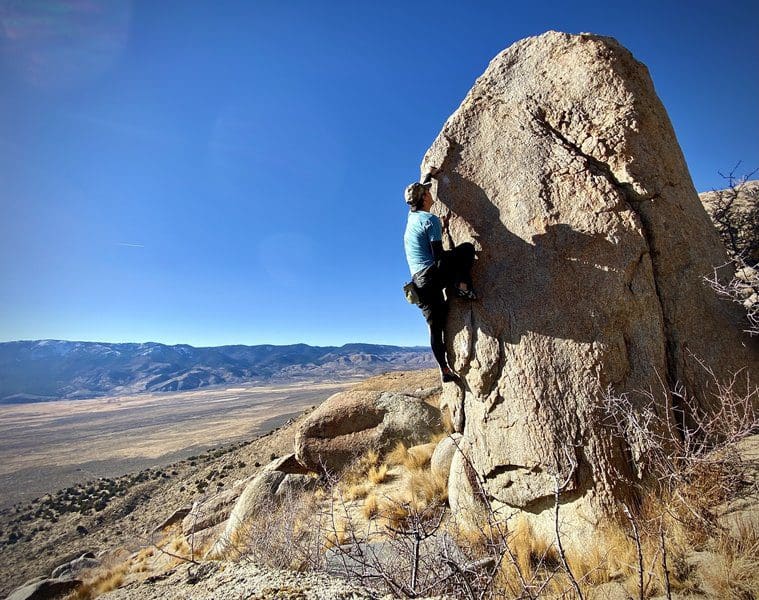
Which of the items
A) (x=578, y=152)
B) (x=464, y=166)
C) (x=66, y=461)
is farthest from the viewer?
(x=66, y=461)

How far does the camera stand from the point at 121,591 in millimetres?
5984

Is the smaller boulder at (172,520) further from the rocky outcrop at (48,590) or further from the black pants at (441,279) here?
the black pants at (441,279)

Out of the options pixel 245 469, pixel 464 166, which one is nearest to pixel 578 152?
pixel 464 166

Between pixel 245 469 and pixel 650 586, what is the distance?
852 inches

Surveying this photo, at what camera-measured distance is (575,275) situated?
13.4ft

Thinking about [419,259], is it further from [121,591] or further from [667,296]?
[121,591]

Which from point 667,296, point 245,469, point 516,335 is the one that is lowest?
point 245,469

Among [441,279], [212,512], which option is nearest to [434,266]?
[441,279]

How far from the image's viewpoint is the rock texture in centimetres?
376

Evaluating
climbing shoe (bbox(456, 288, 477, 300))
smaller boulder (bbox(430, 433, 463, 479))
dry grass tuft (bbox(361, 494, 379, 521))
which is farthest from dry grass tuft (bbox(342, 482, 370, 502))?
climbing shoe (bbox(456, 288, 477, 300))

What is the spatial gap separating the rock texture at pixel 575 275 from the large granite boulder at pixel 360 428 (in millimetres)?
4496

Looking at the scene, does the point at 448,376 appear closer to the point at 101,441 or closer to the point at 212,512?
the point at 212,512

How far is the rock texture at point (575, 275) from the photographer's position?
12.3 ft

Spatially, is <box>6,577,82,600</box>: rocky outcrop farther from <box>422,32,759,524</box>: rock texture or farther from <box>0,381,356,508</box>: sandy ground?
<box>0,381,356,508</box>: sandy ground
